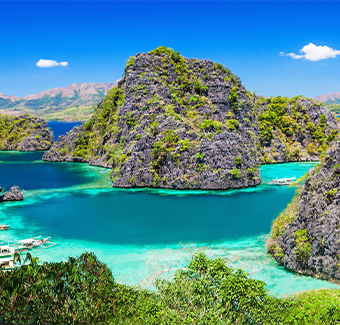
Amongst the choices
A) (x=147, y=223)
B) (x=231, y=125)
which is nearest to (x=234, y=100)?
(x=231, y=125)

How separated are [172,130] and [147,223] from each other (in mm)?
28327

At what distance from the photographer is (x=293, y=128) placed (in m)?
96.6

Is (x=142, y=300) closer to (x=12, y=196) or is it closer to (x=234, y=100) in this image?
(x=12, y=196)

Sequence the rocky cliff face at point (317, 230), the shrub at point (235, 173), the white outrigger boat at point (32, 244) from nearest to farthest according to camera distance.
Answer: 1. the rocky cliff face at point (317, 230)
2. the white outrigger boat at point (32, 244)
3. the shrub at point (235, 173)

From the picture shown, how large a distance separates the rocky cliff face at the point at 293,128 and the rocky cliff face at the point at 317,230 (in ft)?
206

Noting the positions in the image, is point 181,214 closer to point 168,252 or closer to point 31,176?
point 168,252

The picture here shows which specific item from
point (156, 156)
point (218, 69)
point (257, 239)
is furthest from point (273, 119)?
point (257, 239)

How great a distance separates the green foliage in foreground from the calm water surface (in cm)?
547

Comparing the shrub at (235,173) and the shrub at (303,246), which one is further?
the shrub at (235,173)

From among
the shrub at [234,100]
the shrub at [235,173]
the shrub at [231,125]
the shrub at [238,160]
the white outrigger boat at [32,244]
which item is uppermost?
the shrub at [234,100]

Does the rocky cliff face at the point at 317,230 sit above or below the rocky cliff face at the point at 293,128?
below

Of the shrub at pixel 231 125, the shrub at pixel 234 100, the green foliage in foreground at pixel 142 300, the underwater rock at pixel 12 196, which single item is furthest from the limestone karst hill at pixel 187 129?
the green foliage in foreground at pixel 142 300

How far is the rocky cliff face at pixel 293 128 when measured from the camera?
90.2 metres

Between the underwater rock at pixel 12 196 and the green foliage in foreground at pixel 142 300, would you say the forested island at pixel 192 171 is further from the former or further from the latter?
the underwater rock at pixel 12 196
